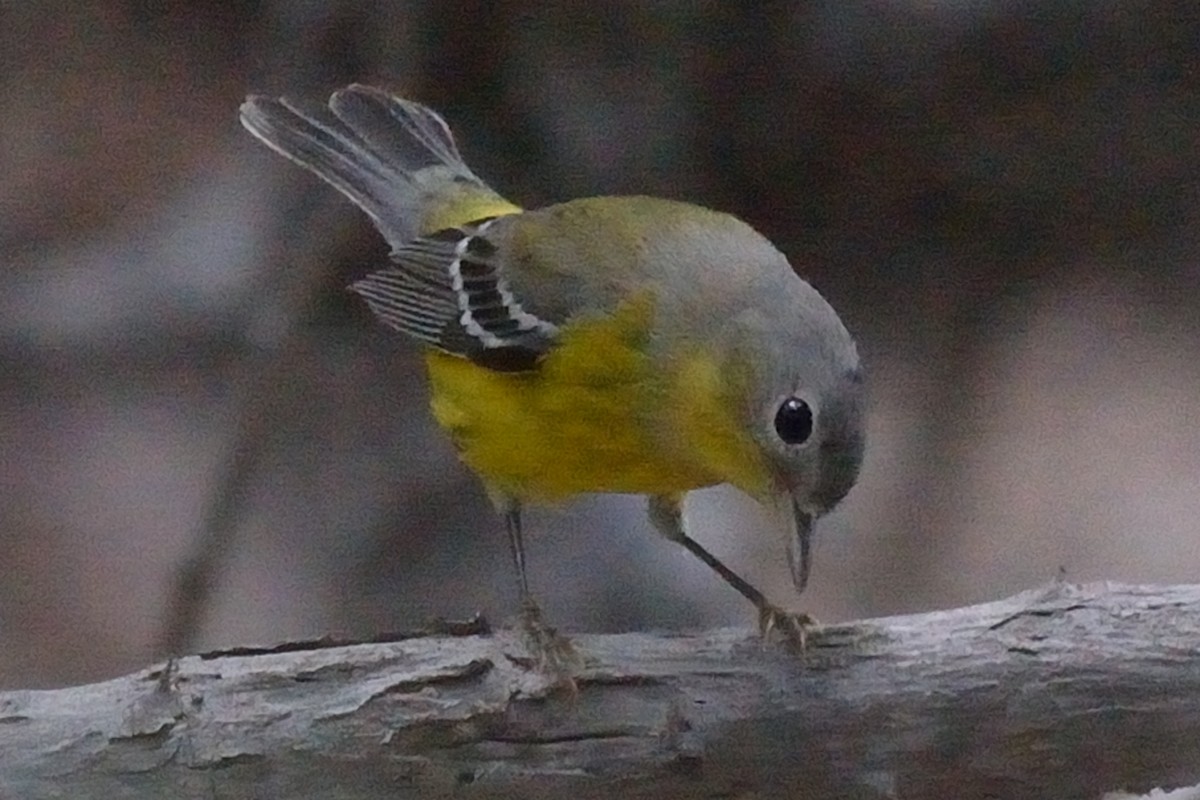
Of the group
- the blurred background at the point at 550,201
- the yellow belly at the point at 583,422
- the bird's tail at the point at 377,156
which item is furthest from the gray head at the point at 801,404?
the blurred background at the point at 550,201

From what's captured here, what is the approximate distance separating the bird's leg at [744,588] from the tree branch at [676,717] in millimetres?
33

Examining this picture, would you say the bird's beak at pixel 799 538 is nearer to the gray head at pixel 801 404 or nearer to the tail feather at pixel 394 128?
the gray head at pixel 801 404

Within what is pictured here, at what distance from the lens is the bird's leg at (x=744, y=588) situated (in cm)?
174

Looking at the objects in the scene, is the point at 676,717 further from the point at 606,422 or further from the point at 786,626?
the point at 606,422

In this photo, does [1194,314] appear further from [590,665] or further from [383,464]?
[590,665]

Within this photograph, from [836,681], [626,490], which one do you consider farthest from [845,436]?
[626,490]

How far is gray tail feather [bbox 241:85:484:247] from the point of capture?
2.58m

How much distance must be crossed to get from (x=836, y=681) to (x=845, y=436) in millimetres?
237

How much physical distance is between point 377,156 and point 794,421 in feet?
3.68

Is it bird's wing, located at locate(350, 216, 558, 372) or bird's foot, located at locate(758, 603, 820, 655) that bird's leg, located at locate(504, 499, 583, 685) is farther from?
bird's wing, located at locate(350, 216, 558, 372)

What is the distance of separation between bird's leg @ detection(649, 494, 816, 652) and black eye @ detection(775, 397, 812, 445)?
0.66 feet

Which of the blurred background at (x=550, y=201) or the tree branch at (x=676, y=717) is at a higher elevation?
the blurred background at (x=550, y=201)

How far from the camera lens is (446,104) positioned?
374 cm

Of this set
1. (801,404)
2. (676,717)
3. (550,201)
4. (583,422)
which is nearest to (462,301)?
(583,422)
